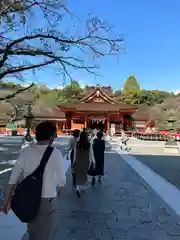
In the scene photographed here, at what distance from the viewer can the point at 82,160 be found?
7.59 meters

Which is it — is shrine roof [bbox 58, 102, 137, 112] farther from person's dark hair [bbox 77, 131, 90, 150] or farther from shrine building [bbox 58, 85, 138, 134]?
person's dark hair [bbox 77, 131, 90, 150]

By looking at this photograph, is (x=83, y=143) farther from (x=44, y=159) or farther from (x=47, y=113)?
(x=47, y=113)

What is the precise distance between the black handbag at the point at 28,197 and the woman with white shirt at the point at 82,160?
439cm

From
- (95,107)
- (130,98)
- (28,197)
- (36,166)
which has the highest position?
(130,98)

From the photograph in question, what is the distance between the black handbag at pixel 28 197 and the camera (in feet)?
10.2

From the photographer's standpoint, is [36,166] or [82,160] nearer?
[36,166]

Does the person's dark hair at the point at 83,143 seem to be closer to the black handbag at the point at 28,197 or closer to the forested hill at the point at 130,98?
the black handbag at the point at 28,197

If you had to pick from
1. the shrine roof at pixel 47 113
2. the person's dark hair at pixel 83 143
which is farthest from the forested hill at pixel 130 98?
the person's dark hair at pixel 83 143

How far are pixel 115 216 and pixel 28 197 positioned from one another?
9.70ft

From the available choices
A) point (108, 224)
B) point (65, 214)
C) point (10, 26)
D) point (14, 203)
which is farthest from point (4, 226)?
point (10, 26)

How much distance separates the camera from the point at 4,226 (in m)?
5.13

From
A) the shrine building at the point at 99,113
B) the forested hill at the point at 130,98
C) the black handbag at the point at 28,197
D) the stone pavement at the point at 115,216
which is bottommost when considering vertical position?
the stone pavement at the point at 115,216

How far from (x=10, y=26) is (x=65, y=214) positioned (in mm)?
4834

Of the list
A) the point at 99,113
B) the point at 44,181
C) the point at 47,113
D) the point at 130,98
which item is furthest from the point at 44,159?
the point at 130,98
